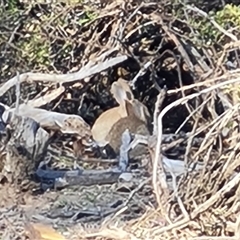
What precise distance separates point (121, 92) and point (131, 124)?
35 cm

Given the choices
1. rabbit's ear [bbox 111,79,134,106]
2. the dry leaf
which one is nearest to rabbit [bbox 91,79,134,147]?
rabbit's ear [bbox 111,79,134,106]

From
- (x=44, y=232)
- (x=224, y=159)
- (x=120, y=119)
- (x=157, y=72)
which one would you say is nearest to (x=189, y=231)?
(x=224, y=159)

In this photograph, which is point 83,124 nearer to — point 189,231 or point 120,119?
point 120,119

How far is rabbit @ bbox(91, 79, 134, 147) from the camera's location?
7340 millimetres

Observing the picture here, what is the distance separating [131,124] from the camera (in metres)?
7.36

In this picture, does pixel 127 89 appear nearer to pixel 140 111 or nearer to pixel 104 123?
pixel 140 111

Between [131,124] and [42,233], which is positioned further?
[131,124]

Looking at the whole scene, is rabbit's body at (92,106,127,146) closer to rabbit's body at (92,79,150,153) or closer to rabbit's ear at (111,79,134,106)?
rabbit's body at (92,79,150,153)

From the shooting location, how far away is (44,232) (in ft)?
15.7

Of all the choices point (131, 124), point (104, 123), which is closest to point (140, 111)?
point (131, 124)

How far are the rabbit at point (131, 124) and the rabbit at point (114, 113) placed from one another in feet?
0.15

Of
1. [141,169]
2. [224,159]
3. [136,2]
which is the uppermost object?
[136,2]

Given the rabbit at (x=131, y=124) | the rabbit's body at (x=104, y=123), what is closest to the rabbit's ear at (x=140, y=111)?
the rabbit at (x=131, y=124)

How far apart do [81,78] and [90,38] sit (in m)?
0.51
